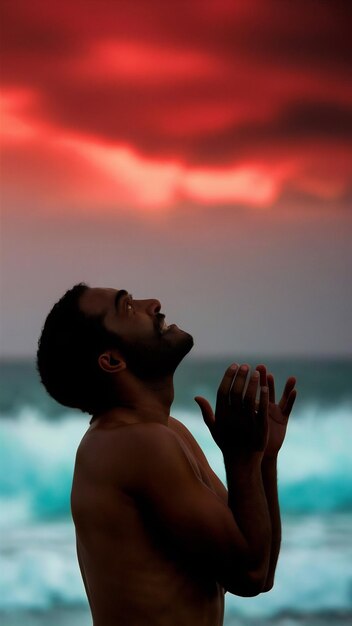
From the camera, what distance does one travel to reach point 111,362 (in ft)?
4.11

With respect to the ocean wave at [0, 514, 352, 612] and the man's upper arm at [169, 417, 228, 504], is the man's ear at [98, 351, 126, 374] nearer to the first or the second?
the man's upper arm at [169, 417, 228, 504]

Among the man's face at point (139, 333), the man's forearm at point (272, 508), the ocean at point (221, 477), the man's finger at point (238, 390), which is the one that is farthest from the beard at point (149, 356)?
the ocean at point (221, 477)

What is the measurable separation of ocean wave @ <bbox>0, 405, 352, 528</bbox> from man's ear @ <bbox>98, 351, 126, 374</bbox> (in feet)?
14.2

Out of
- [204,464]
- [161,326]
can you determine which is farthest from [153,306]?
[204,464]

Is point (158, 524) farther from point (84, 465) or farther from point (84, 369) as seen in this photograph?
point (84, 369)

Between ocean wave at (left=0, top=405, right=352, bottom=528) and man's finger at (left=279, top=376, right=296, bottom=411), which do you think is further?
ocean wave at (left=0, top=405, right=352, bottom=528)

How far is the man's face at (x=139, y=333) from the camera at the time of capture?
125cm

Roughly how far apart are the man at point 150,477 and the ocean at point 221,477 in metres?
3.08

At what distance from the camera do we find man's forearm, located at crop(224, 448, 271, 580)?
3.71 ft

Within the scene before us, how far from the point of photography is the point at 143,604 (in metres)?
1.19

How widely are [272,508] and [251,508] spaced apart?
158 millimetres

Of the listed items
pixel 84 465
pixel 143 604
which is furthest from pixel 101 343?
pixel 143 604

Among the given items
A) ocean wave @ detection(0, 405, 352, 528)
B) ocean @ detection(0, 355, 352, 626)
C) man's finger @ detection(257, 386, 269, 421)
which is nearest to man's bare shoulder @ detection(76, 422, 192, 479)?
man's finger @ detection(257, 386, 269, 421)

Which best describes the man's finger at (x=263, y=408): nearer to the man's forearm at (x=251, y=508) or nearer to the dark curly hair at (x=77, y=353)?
the man's forearm at (x=251, y=508)
